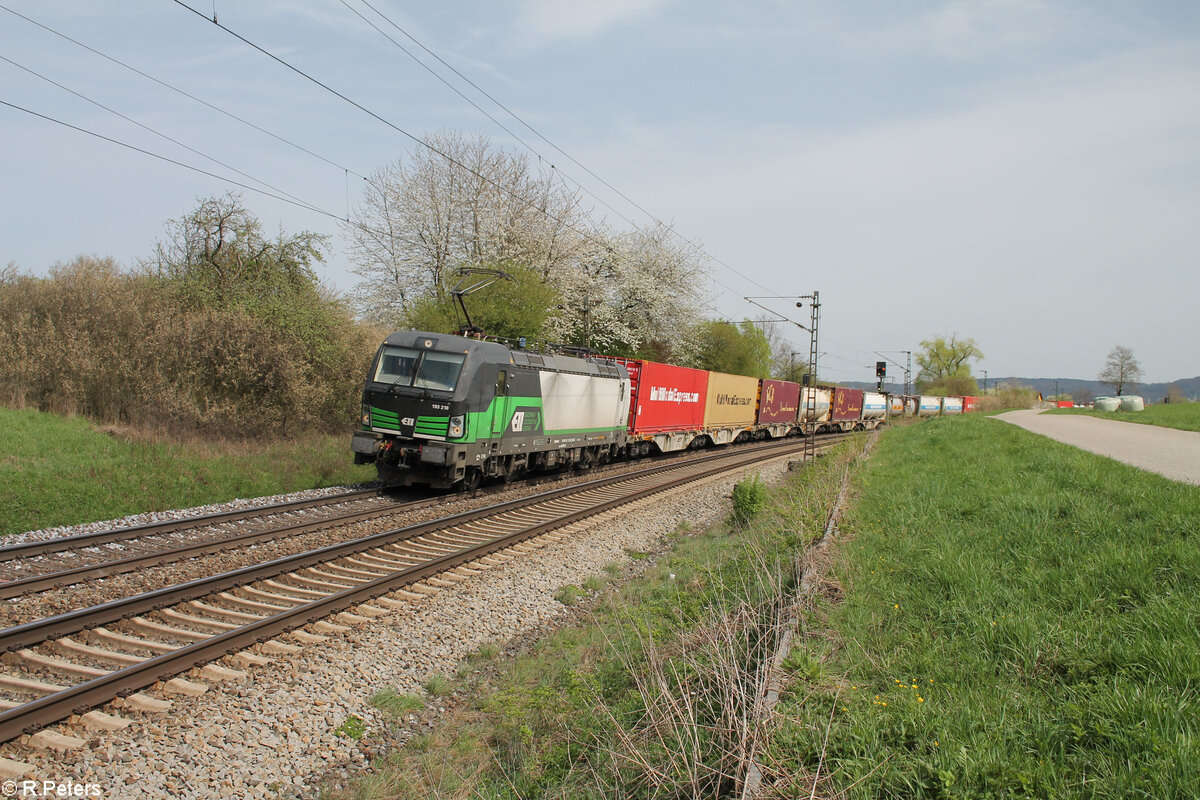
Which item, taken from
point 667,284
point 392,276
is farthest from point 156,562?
point 667,284

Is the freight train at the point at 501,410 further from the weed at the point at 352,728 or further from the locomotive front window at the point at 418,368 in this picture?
the weed at the point at 352,728

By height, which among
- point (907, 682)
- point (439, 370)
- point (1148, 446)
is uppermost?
point (439, 370)

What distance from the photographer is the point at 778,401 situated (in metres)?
33.2

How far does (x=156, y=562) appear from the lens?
775 centimetres

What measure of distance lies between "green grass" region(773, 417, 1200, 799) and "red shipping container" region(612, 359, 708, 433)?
12.9 m

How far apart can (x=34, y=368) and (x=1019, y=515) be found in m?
20.2

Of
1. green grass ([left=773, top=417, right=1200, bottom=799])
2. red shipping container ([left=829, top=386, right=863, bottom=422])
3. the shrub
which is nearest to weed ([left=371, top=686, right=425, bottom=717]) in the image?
green grass ([left=773, top=417, right=1200, bottom=799])

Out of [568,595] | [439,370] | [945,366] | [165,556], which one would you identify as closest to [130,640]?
[165,556]

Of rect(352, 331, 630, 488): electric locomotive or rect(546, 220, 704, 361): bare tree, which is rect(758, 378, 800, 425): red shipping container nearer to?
rect(546, 220, 704, 361): bare tree

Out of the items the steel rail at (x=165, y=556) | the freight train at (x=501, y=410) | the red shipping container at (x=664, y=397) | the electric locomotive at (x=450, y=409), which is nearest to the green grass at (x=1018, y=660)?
the steel rail at (x=165, y=556)

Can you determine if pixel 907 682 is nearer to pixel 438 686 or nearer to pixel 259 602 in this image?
pixel 438 686

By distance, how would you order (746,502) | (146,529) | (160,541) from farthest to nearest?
(746,502) → (146,529) → (160,541)

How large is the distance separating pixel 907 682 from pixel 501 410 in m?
10.1

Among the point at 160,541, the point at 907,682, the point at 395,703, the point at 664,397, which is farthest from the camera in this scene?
the point at 664,397
